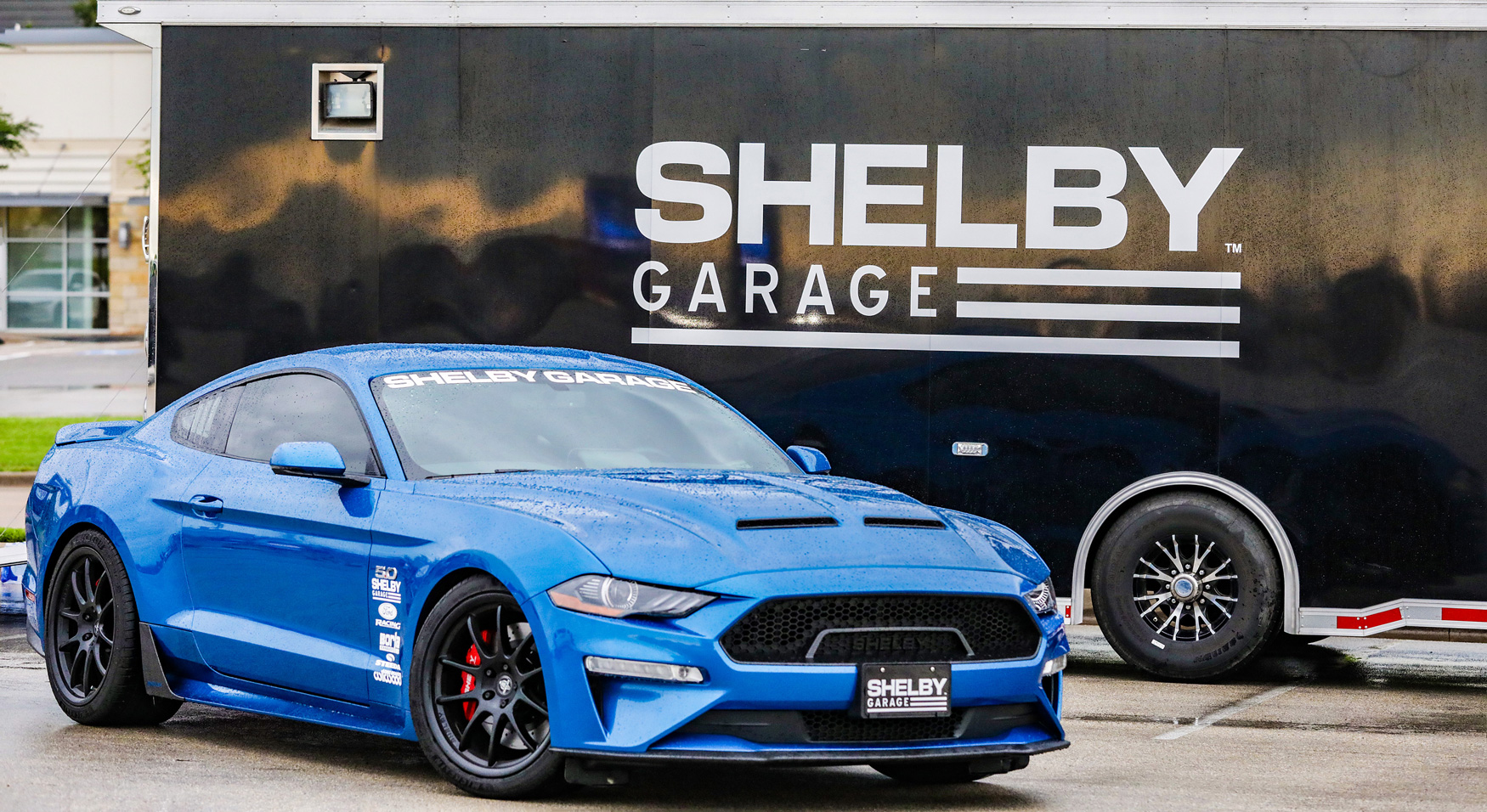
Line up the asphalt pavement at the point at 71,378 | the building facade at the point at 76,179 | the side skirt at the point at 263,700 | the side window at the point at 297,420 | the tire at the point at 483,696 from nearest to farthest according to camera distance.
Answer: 1. the tire at the point at 483,696
2. the side skirt at the point at 263,700
3. the side window at the point at 297,420
4. the asphalt pavement at the point at 71,378
5. the building facade at the point at 76,179

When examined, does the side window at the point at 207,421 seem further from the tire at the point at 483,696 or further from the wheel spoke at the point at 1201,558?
the wheel spoke at the point at 1201,558

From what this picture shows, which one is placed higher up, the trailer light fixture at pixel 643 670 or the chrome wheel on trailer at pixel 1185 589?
the trailer light fixture at pixel 643 670

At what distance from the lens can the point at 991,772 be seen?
5.95 metres

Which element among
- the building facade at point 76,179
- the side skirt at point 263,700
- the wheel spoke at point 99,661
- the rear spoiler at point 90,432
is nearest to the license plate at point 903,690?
the side skirt at point 263,700

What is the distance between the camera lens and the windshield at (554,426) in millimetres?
6441

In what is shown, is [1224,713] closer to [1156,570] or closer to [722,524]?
[1156,570]

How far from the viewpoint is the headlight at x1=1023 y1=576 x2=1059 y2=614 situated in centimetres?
591

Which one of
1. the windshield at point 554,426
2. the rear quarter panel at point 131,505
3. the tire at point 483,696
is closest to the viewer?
the tire at point 483,696

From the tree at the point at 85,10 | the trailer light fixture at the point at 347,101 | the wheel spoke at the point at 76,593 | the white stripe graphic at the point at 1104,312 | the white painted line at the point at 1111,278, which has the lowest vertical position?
the wheel spoke at the point at 76,593

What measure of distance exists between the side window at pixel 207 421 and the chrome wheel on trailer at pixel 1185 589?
14.9 feet

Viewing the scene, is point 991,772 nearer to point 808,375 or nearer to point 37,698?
point 808,375

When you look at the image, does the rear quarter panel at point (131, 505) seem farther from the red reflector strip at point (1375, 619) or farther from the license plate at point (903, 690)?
the red reflector strip at point (1375, 619)

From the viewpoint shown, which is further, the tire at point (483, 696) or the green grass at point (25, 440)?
the green grass at point (25, 440)

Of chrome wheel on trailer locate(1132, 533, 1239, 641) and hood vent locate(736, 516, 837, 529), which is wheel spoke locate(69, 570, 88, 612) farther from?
chrome wheel on trailer locate(1132, 533, 1239, 641)
